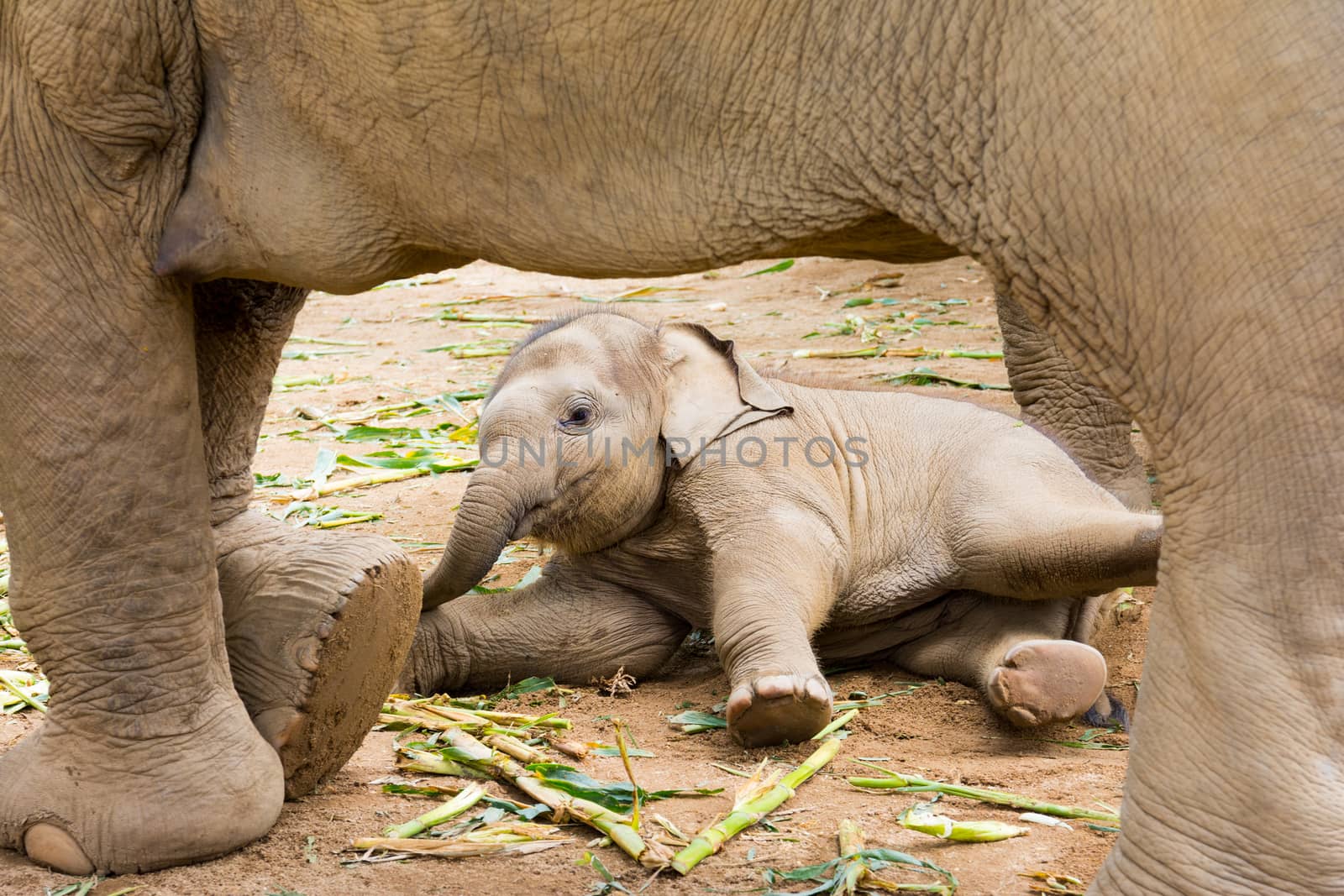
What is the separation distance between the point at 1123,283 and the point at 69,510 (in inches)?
53.2

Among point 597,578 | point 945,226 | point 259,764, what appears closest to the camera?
point 945,226

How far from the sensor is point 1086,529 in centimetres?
323

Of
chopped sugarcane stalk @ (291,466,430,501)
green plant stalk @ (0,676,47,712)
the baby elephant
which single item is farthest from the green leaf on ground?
green plant stalk @ (0,676,47,712)

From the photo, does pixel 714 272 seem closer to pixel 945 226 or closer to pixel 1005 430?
pixel 1005 430

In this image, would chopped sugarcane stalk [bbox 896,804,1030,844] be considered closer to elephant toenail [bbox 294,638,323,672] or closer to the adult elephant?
the adult elephant

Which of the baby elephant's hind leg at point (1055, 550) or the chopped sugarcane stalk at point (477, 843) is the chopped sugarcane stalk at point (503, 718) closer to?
the chopped sugarcane stalk at point (477, 843)

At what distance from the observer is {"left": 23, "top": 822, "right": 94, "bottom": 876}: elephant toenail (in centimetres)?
213

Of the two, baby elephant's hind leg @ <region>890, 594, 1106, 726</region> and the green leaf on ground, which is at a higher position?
the green leaf on ground

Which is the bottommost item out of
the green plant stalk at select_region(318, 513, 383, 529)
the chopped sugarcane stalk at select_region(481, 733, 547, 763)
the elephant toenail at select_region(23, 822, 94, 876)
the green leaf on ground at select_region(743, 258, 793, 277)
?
the chopped sugarcane stalk at select_region(481, 733, 547, 763)

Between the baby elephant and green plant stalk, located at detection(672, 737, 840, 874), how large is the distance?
45cm

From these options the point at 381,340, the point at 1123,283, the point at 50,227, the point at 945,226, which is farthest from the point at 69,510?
→ the point at 381,340

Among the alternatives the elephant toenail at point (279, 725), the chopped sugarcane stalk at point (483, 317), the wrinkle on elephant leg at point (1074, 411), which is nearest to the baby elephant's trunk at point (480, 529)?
the elephant toenail at point (279, 725)

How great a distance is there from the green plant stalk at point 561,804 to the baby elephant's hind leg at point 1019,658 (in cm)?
92

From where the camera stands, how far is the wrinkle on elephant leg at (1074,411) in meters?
4.46
